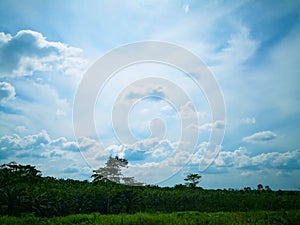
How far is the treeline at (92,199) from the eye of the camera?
67.7ft

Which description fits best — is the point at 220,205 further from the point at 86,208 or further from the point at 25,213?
the point at 25,213

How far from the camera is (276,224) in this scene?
17.6 meters

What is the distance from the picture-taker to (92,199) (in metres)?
25.1

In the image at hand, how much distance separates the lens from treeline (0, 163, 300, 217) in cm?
2062

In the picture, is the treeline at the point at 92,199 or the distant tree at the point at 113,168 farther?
the distant tree at the point at 113,168

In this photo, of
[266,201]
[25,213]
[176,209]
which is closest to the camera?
[25,213]

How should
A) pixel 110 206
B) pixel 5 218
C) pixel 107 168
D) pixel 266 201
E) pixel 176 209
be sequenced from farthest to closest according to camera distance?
pixel 107 168 < pixel 266 201 < pixel 176 209 < pixel 110 206 < pixel 5 218

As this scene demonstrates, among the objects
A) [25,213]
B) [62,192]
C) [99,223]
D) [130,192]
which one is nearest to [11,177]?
[62,192]

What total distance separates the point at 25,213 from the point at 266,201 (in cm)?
2366

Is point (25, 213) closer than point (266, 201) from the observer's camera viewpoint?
Yes

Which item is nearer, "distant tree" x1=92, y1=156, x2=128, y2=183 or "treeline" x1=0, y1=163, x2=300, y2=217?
"treeline" x1=0, y1=163, x2=300, y2=217

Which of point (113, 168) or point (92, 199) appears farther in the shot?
point (113, 168)

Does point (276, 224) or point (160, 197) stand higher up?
point (160, 197)

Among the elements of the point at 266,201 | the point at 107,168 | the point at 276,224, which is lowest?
the point at 276,224
